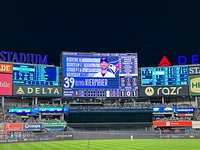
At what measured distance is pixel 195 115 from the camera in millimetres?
98312

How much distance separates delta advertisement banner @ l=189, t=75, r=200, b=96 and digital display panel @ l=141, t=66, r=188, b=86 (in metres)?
1.19

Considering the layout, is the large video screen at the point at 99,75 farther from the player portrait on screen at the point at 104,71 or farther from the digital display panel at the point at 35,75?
the digital display panel at the point at 35,75

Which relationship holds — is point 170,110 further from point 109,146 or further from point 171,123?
point 109,146

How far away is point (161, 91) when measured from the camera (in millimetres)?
98875

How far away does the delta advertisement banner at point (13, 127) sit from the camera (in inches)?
3103

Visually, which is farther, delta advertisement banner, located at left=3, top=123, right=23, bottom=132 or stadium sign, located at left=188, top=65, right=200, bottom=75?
stadium sign, located at left=188, top=65, right=200, bottom=75

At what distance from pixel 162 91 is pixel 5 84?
37.5 m

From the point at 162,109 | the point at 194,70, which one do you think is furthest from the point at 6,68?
the point at 194,70

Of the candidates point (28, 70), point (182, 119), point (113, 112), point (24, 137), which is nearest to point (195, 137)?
point (182, 119)

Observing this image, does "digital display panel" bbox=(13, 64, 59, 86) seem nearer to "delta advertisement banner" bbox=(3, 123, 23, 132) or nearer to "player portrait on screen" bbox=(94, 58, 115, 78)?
"player portrait on screen" bbox=(94, 58, 115, 78)

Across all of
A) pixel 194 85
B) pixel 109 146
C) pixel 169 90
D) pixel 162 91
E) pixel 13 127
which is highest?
pixel 194 85

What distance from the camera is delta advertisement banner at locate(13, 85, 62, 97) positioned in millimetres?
90938

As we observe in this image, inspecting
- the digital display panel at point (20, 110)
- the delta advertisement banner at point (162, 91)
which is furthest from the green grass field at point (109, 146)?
the delta advertisement banner at point (162, 91)

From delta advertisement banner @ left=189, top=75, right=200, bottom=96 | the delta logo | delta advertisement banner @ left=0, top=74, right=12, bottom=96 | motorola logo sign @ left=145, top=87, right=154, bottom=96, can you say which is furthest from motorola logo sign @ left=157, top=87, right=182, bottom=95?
delta advertisement banner @ left=0, top=74, right=12, bottom=96
